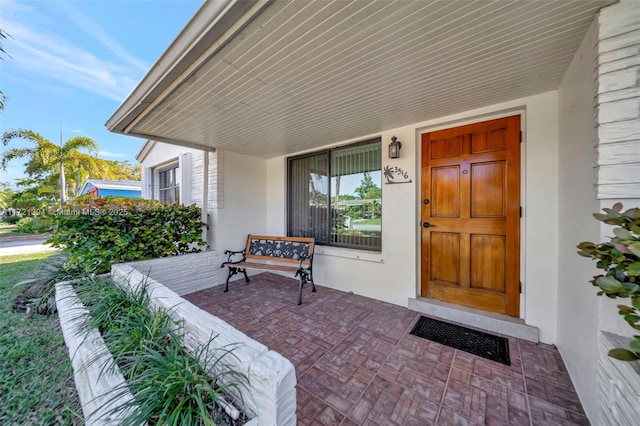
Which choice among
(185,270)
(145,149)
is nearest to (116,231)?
(185,270)

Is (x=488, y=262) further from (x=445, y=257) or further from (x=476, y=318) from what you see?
(x=476, y=318)

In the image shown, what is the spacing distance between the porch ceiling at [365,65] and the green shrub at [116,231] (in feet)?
3.62

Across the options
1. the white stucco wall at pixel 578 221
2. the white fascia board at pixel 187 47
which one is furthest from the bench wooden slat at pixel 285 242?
the white stucco wall at pixel 578 221

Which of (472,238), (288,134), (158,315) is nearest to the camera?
(158,315)

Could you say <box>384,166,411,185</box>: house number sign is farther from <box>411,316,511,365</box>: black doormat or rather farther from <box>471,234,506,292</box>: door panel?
<box>411,316,511,365</box>: black doormat

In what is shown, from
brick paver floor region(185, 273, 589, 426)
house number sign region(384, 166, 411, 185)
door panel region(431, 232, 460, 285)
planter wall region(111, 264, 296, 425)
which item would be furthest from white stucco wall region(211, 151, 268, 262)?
door panel region(431, 232, 460, 285)

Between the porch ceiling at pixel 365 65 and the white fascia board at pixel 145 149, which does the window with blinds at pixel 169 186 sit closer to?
the white fascia board at pixel 145 149

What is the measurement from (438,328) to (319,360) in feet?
4.65

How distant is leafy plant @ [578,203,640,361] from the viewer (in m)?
0.72

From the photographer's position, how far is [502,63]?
1.76m

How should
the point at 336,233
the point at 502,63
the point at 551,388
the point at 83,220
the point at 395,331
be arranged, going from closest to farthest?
the point at 551,388
the point at 502,63
the point at 395,331
the point at 83,220
the point at 336,233

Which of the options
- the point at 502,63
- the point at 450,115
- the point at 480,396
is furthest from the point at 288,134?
the point at 480,396

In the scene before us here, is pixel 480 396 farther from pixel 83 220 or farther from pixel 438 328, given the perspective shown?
pixel 83 220

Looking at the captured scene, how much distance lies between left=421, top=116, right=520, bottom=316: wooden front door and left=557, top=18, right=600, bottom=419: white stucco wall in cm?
38
